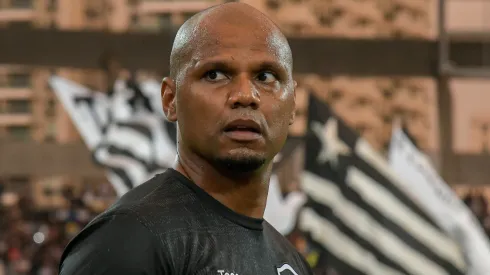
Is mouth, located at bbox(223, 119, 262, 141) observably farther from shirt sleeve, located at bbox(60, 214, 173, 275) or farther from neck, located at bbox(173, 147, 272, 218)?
shirt sleeve, located at bbox(60, 214, 173, 275)

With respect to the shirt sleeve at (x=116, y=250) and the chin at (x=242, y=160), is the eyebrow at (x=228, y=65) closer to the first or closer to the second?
the chin at (x=242, y=160)

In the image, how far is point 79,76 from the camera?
27.0ft

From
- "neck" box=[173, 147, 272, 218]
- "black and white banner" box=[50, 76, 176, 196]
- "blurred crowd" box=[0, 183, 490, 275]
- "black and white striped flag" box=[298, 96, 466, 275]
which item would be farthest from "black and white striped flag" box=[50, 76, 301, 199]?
"neck" box=[173, 147, 272, 218]

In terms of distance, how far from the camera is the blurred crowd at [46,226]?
654 centimetres

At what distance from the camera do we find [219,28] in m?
1.93

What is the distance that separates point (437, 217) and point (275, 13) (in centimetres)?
467

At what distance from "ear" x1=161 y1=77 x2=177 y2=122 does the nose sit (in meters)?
0.15

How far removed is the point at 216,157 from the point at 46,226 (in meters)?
5.35

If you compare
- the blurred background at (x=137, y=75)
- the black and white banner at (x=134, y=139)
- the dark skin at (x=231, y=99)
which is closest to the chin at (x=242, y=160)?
the dark skin at (x=231, y=99)

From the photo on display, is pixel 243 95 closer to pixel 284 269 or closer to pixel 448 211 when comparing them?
pixel 284 269

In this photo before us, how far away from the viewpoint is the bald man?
1815mm

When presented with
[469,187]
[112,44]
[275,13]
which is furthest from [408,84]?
[112,44]

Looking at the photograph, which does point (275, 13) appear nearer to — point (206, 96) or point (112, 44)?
point (112, 44)

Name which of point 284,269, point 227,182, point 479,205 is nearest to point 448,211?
point 479,205
